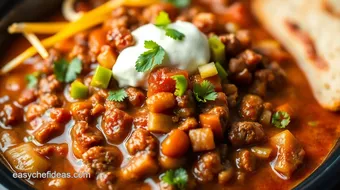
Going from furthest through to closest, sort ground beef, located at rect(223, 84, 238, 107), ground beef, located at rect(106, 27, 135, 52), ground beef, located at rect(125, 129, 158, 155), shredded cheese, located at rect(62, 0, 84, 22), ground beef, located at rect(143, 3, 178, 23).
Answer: shredded cheese, located at rect(62, 0, 84, 22)
ground beef, located at rect(143, 3, 178, 23)
ground beef, located at rect(106, 27, 135, 52)
ground beef, located at rect(223, 84, 238, 107)
ground beef, located at rect(125, 129, 158, 155)

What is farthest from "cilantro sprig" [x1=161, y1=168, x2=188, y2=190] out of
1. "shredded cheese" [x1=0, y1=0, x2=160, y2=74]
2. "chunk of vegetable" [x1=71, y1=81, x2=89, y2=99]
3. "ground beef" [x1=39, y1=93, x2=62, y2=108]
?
"shredded cheese" [x1=0, y1=0, x2=160, y2=74]

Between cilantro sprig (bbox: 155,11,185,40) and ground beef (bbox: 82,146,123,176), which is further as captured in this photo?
cilantro sprig (bbox: 155,11,185,40)

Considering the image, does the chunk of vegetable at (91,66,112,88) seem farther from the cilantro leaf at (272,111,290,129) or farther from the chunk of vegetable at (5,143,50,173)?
the cilantro leaf at (272,111,290,129)

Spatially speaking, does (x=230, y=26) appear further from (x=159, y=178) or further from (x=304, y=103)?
(x=159, y=178)

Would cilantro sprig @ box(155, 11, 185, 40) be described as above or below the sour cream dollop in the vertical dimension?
above

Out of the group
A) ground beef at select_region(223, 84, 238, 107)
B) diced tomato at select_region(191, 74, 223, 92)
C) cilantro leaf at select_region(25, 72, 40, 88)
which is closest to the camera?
diced tomato at select_region(191, 74, 223, 92)

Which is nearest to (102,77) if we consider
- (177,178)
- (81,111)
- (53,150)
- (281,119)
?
(81,111)

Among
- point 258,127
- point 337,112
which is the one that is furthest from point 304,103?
point 258,127
